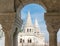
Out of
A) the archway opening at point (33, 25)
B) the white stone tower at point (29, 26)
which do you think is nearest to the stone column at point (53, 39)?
the archway opening at point (33, 25)

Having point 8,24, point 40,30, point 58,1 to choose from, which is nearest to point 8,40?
point 8,24

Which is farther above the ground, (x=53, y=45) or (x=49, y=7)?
(x=49, y=7)

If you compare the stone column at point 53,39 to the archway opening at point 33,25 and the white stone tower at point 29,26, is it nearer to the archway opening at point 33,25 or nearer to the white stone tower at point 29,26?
the archway opening at point 33,25

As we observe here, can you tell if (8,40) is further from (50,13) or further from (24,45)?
(24,45)

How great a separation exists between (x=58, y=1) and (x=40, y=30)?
45847mm

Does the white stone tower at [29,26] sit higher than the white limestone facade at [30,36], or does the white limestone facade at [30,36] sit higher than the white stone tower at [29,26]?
the white stone tower at [29,26]

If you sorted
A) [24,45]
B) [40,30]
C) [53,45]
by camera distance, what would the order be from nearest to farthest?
[53,45] < [24,45] < [40,30]

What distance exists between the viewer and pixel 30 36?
50781 millimetres

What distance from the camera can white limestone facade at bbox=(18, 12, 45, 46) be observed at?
50312 millimetres

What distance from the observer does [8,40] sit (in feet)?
32.6

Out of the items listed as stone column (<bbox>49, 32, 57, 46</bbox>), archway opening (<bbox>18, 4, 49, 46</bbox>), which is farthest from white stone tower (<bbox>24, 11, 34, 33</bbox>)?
stone column (<bbox>49, 32, 57, 46</bbox>)

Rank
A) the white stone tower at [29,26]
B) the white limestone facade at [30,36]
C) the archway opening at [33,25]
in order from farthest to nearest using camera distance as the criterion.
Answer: the white stone tower at [29,26]
the archway opening at [33,25]
the white limestone facade at [30,36]

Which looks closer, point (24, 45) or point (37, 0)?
point (37, 0)

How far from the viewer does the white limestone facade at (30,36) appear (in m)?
50.3
